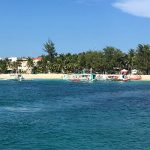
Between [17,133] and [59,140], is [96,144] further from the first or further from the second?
[17,133]

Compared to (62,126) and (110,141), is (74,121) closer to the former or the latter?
(62,126)

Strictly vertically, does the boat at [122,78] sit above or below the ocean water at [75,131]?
above

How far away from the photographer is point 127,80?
196 m

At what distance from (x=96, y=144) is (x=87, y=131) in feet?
21.0

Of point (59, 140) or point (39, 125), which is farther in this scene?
point (39, 125)

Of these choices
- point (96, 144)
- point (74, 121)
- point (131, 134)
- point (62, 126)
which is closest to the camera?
point (96, 144)

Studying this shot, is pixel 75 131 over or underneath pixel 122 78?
underneath

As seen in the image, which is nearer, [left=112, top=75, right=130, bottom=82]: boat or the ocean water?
the ocean water

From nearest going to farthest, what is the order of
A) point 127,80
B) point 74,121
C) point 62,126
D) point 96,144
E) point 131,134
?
1. point 96,144
2. point 131,134
3. point 62,126
4. point 74,121
5. point 127,80

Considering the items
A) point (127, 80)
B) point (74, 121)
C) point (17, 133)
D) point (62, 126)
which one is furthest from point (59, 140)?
point (127, 80)

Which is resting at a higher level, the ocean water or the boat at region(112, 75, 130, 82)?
the boat at region(112, 75, 130, 82)

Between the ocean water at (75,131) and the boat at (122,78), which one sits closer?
the ocean water at (75,131)

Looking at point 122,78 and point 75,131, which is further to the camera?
point 122,78

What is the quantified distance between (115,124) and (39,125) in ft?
24.0
